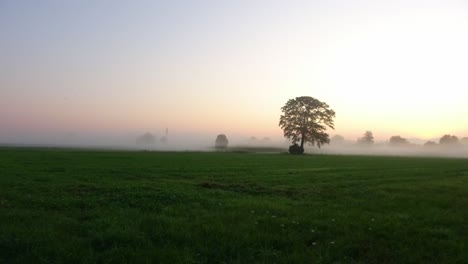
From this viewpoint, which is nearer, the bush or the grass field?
the grass field

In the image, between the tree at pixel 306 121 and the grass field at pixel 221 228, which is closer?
the grass field at pixel 221 228

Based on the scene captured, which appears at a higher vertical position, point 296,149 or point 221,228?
point 296,149

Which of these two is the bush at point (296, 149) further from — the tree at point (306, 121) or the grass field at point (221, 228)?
the grass field at point (221, 228)

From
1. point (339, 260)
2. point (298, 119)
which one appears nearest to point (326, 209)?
point (339, 260)

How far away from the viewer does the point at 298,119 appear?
321 feet

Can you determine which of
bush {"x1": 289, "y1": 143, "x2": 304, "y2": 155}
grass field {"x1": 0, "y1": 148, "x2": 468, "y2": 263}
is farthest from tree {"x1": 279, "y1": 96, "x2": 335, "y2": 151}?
grass field {"x1": 0, "y1": 148, "x2": 468, "y2": 263}

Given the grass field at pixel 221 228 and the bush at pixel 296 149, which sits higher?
the bush at pixel 296 149

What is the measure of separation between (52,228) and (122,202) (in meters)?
4.45

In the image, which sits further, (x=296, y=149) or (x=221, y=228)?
(x=296, y=149)

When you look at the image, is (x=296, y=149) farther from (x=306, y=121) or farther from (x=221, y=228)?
(x=221, y=228)

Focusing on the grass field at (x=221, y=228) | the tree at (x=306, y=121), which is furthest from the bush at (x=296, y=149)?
the grass field at (x=221, y=228)

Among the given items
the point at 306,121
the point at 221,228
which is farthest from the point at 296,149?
the point at 221,228

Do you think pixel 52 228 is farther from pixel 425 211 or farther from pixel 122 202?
pixel 425 211

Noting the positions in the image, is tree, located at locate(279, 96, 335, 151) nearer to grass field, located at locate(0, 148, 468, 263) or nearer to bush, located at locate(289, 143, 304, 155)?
bush, located at locate(289, 143, 304, 155)
